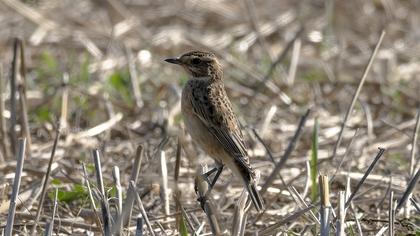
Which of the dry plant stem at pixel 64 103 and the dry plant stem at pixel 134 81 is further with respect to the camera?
the dry plant stem at pixel 134 81

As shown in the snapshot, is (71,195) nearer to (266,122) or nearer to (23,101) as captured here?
(23,101)

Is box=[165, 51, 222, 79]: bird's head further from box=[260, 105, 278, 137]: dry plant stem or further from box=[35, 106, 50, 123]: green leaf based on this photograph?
box=[35, 106, 50, 123]: green leaf

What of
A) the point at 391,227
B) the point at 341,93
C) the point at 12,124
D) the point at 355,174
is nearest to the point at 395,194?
the point at 355,174

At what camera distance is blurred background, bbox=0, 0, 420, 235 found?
24.7 feet

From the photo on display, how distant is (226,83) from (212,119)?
371cm

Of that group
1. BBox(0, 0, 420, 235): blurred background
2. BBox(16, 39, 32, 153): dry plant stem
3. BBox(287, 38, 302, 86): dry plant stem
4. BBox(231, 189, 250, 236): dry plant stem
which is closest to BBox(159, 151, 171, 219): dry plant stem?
BBox(0, 0, 420, 235): blurred background

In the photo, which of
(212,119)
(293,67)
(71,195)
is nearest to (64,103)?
(71,195)

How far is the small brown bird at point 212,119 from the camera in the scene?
632 centimetres

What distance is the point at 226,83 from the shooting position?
10.3m

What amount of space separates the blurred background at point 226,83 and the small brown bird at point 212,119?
1.03 ft

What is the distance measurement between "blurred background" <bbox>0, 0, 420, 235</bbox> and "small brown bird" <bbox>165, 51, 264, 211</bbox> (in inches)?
12.4

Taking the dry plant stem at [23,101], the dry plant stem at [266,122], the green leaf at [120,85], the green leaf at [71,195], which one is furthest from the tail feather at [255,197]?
the green leaf at [120,85]

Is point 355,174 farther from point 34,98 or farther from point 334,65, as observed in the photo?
point 334,65

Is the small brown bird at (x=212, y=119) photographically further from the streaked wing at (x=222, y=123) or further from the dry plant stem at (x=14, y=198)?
the dry plant stem at (x=14, y=198)
